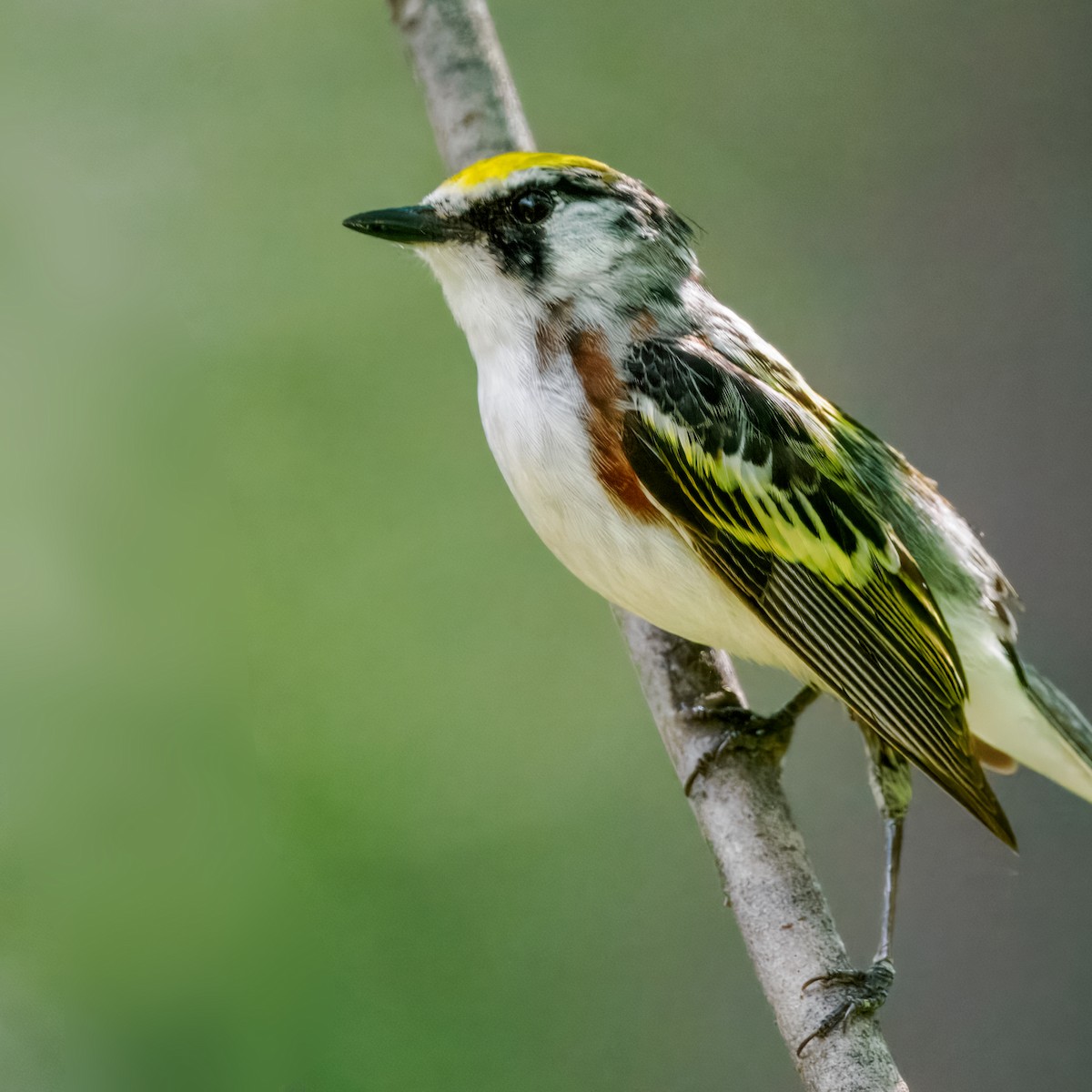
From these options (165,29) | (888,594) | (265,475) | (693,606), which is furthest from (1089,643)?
(165,29)

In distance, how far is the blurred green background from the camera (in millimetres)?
4852

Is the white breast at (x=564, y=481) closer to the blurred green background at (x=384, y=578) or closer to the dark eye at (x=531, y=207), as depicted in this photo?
the dark eye at (x=531, y=207)

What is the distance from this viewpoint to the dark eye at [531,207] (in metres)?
3.10

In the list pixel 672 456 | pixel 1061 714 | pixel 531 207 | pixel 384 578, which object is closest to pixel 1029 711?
pixel 1061 714

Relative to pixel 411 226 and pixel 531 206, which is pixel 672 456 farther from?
pixel 411 226

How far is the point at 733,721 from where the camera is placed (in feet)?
11.1

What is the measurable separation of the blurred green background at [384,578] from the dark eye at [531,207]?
2.39m

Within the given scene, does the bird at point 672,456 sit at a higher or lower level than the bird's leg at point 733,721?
higher

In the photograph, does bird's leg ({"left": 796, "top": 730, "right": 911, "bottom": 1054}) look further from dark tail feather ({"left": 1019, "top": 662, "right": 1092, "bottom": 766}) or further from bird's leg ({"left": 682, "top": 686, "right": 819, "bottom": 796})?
dark tail feather ({"left": 1019, "top": 662, "right": 1092, "bottom": 766})

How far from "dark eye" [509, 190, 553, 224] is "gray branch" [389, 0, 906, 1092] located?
0.70 metres

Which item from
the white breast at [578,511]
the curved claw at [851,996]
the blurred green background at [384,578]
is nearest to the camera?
the curved claw at [851,996]

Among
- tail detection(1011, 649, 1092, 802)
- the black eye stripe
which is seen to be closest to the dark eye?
the black eye stripe

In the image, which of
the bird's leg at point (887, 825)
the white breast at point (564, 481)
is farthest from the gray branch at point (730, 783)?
the white breast at point (564, 481)

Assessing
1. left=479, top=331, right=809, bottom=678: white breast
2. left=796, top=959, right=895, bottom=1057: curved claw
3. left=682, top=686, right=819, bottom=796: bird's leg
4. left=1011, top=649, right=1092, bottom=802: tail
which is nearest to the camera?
left=796, top=959, right=895, bottom=1057: curved claw
